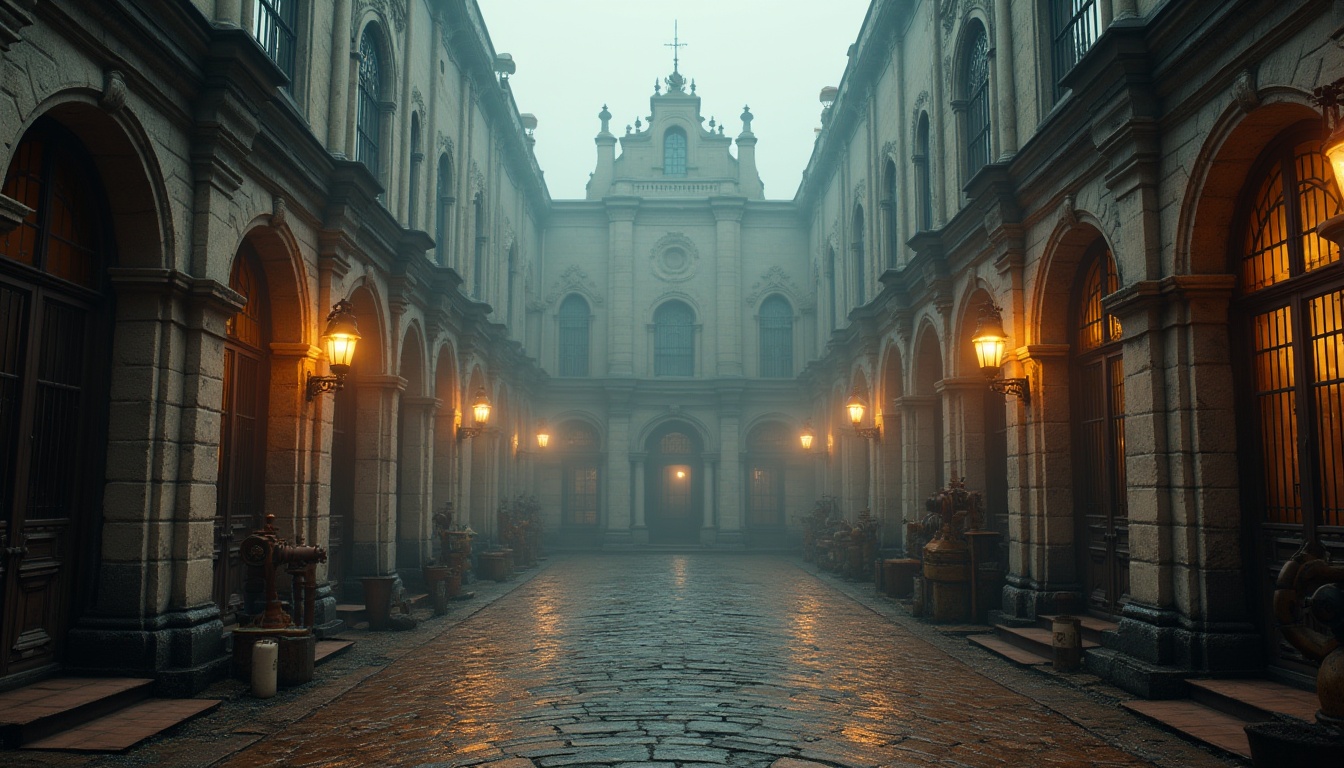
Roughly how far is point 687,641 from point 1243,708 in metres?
6.03

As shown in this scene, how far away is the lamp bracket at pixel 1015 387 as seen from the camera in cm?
1241

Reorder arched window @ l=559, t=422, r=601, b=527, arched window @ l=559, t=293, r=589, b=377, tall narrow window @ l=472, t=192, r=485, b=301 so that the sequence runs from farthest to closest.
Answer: arched window @ l=559, t=293, r=589, b=377 < arched window @ l=559, t=422, r=601, b=527 < tall narrow window @ l=472, t=192, r=485, b=301

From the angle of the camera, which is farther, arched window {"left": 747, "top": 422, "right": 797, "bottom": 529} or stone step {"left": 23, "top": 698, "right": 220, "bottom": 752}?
arched window {"left": 747, "top": 422, "right": 797, "bottom": 529}

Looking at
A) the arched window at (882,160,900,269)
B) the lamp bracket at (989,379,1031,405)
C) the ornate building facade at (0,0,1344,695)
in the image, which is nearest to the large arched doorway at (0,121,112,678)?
the ornate building facade at (0,0,1344,695)

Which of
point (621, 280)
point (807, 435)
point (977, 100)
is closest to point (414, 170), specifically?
point (977, 100)

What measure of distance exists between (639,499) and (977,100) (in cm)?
1902

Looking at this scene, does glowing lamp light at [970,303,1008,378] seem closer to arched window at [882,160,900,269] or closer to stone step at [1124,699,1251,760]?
stone step at [1124,699,1251,760]

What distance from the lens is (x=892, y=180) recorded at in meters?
21.0

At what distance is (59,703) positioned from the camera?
7285 millimetres

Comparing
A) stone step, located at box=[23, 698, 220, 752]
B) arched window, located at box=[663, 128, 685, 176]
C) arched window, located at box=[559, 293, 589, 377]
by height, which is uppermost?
arched window, located at box=[663, 128, 685, 176]

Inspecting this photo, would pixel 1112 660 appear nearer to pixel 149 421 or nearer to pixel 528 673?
pixel 528 673

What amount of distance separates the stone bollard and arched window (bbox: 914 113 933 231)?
9.72m

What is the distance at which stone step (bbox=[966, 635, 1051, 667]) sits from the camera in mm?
10398

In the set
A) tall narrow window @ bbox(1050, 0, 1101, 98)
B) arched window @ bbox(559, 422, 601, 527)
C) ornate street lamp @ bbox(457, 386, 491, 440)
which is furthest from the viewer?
arched window @ bbox(559, 422, 601, 527)
